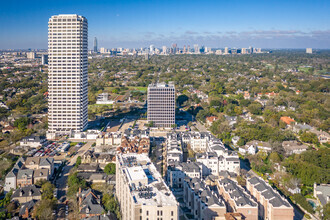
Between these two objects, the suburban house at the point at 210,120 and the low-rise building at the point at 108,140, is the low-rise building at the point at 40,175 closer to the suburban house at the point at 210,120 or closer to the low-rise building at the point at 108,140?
the low-rise building at the point at 108,140

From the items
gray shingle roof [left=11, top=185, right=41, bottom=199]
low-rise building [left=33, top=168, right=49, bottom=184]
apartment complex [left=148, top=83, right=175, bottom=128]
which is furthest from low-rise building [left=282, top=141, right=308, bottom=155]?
gray shingle roof [left=11, top=185, right=41, bottom=199]

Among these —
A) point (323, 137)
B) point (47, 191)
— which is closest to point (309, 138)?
point (323, 137)

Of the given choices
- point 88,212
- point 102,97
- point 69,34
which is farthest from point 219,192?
point 102,97

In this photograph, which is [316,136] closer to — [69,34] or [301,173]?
[301,173]

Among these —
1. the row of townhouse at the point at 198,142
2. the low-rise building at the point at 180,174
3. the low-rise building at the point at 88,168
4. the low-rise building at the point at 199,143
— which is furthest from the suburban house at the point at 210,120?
the low-rise building at the point at 88,168

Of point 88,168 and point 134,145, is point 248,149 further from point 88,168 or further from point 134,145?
point 88,168

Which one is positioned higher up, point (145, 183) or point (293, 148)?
point (145, 183)
